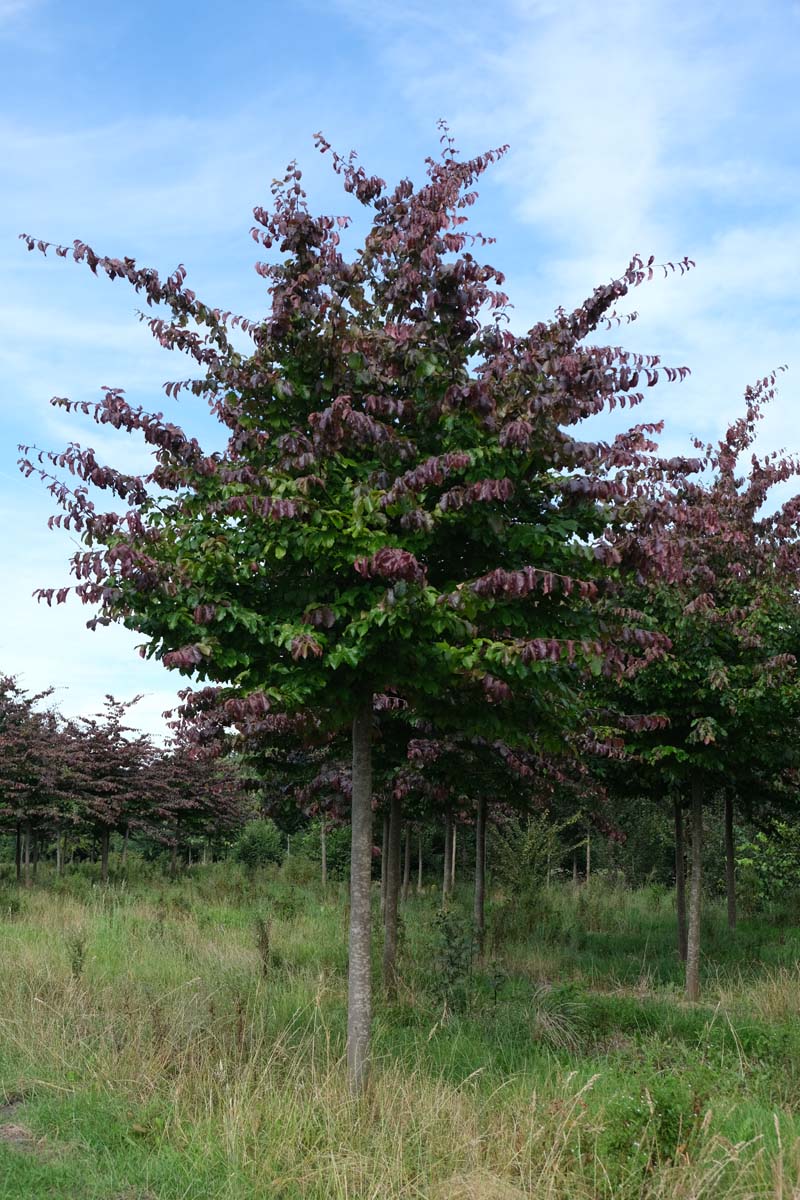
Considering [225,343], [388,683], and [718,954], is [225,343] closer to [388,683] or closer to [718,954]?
[388,683]

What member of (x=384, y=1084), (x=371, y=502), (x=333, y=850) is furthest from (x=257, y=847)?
(x=371, y=502)

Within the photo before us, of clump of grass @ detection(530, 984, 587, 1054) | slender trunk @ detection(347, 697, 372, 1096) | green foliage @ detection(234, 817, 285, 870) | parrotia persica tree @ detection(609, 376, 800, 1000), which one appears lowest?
green foliage @ detection(234, 817, 285, 870)

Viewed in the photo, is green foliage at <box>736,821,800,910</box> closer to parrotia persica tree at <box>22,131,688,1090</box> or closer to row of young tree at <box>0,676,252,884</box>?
row of young tree at <box>0,676,252,884</box>

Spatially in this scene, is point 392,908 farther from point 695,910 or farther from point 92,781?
point 92,781

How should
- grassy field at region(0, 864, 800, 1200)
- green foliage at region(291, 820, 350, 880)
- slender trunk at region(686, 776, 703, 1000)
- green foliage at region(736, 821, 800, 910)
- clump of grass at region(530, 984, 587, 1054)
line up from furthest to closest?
green foliage at region(291, 820, 350, 880) < green foliage at region(736, 821, 800, 910) < slender trunk at region(686, 776, 703, 1000) < clump of grass at region(530, 984, 587, 1054) < grassy field at region(0, 864, 800, 1200)

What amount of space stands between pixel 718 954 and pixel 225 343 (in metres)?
12.0

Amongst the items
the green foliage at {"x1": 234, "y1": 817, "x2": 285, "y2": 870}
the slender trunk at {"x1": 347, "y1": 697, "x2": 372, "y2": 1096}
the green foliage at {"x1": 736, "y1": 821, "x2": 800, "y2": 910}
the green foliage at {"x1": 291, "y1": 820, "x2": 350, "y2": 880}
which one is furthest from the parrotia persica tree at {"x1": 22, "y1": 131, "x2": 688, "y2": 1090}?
the green foliage at {"x1": 234, "y1": 817, "x2": 285, "y2": 870}

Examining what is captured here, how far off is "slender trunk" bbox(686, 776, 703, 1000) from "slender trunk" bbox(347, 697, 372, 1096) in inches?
229

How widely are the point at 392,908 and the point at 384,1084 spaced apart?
18.7 feet

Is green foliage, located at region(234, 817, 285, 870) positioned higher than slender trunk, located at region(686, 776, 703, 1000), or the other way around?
slender trunk, located at region(686, 776, 703, 1000)

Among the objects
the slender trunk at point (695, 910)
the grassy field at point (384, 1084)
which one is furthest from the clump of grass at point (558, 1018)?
the slender trunk at point (695, 910)

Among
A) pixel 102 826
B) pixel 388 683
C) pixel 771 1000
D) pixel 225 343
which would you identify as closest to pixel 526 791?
pixel 771 1000

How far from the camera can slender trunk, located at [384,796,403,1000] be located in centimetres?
1048

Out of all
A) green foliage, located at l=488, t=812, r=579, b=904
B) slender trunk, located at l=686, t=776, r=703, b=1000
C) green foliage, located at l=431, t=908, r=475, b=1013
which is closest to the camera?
green foliage, located at l=431, t=908, r=475, b=1013
